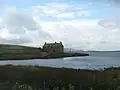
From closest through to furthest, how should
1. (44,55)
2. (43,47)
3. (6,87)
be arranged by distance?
(6,87)
(44,55)
(43,47)

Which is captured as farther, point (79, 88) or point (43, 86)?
point (43, 86)

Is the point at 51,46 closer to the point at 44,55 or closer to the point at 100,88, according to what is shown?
the point at 44,55

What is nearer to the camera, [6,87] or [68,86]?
[68,86]

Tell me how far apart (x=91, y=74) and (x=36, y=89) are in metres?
12.3

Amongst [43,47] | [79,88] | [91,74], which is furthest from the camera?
[43,47]

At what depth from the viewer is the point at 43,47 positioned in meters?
180

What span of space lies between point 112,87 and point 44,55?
145m

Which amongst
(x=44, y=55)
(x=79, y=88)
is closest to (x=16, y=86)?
(x=79, y=88)

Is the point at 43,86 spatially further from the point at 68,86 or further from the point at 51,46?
the point at 51,46

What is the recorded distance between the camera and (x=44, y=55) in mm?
164125

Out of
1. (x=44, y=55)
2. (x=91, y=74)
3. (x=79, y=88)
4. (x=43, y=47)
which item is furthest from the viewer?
(x=43, y=47)

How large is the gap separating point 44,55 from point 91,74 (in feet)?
439

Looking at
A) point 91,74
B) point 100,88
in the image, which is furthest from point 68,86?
point 91,74

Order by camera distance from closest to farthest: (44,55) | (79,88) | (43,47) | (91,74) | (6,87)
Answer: (79,88) → (6,87) → (91,74) → (44,55) → (43,47)
